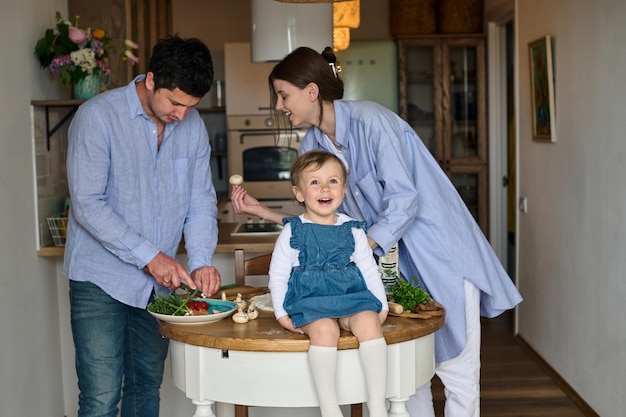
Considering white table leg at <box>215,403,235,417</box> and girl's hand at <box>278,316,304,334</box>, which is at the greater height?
girl's hand at <box>278,316,304,334</box>

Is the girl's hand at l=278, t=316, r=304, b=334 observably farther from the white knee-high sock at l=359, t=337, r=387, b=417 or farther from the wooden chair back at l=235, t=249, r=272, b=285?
the wooden chair back at l=235, t=249, r=272, b=285

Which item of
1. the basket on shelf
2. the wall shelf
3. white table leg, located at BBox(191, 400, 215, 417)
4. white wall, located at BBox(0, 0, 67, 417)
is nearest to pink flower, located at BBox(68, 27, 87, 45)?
white wall, located at BBox(0, 0, 67, 417)

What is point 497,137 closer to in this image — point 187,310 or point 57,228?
point 57,228

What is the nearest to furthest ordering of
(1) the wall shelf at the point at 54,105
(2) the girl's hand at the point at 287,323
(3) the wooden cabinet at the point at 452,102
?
(2) the girl's hand at the point at 287,323, (1) the wall shelf at the point at 54,105, (3) the wooden cabinet at the point at 452,102

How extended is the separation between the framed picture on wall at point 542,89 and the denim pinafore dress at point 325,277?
2.71m

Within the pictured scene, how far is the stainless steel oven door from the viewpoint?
21.1 ft

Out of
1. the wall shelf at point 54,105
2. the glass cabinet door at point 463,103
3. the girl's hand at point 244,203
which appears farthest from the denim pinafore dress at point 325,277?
the glass cabinet door at point 463,103

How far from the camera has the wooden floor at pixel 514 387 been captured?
4.24m

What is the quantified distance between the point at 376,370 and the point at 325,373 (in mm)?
129

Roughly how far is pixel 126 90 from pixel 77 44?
1.13 meters

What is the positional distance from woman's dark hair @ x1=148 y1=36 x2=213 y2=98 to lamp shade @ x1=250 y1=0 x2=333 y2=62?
1.78 metres

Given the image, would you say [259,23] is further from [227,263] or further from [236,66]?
[236,66]

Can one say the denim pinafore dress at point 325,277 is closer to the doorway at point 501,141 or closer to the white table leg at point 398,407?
the white table leg at point 398,407

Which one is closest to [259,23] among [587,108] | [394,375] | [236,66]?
[587,108]
